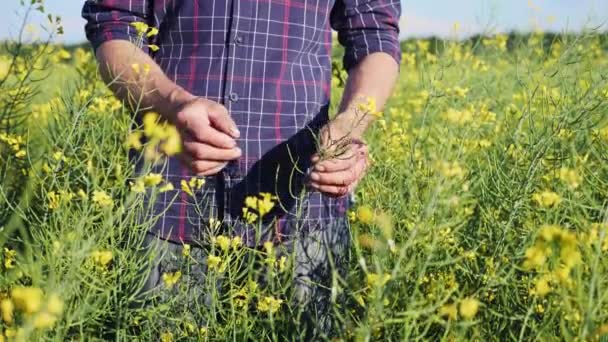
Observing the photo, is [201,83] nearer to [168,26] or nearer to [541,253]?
[168,26]

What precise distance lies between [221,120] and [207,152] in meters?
0.06

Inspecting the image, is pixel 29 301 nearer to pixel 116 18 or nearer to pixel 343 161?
pixel 343 161

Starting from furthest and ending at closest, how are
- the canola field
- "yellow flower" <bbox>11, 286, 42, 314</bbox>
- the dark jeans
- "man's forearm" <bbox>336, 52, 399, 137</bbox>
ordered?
"man's forearm" <bbox>336, 52, 399, 137</bbox>, the dark jeans, the canola field, "yellow flower" <bbox>11, 286, 42, 314</bbox>

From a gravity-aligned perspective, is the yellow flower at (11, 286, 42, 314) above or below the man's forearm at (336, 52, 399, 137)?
below

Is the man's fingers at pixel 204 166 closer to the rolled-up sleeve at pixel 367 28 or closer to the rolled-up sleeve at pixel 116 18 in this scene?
the rolled-up sleeve at pixel 116 18

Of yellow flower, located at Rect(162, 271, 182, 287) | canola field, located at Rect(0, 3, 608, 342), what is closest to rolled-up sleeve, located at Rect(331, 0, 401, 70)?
canola field, located at Rect(0, 3, 608, 342)

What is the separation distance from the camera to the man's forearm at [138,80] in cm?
151

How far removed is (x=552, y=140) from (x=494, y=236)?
0.25m

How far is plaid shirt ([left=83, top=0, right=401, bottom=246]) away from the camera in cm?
169

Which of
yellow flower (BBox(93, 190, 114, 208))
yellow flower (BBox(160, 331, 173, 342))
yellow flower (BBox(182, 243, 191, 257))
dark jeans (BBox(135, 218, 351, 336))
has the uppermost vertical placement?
yellow flower (BBox(93, 190, 114, 208))

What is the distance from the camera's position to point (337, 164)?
1435 mm

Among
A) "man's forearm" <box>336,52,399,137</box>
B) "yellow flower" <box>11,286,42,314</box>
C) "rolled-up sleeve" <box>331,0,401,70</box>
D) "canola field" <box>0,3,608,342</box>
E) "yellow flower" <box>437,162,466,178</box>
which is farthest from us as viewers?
"rolled-up sleeve" <box>331,0,401,70</box>

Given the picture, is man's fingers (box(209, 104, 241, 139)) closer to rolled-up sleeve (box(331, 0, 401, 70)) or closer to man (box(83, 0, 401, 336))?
man (box(83, 0, 401, 336))

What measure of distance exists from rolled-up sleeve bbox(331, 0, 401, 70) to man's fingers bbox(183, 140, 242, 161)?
23.5 inches
